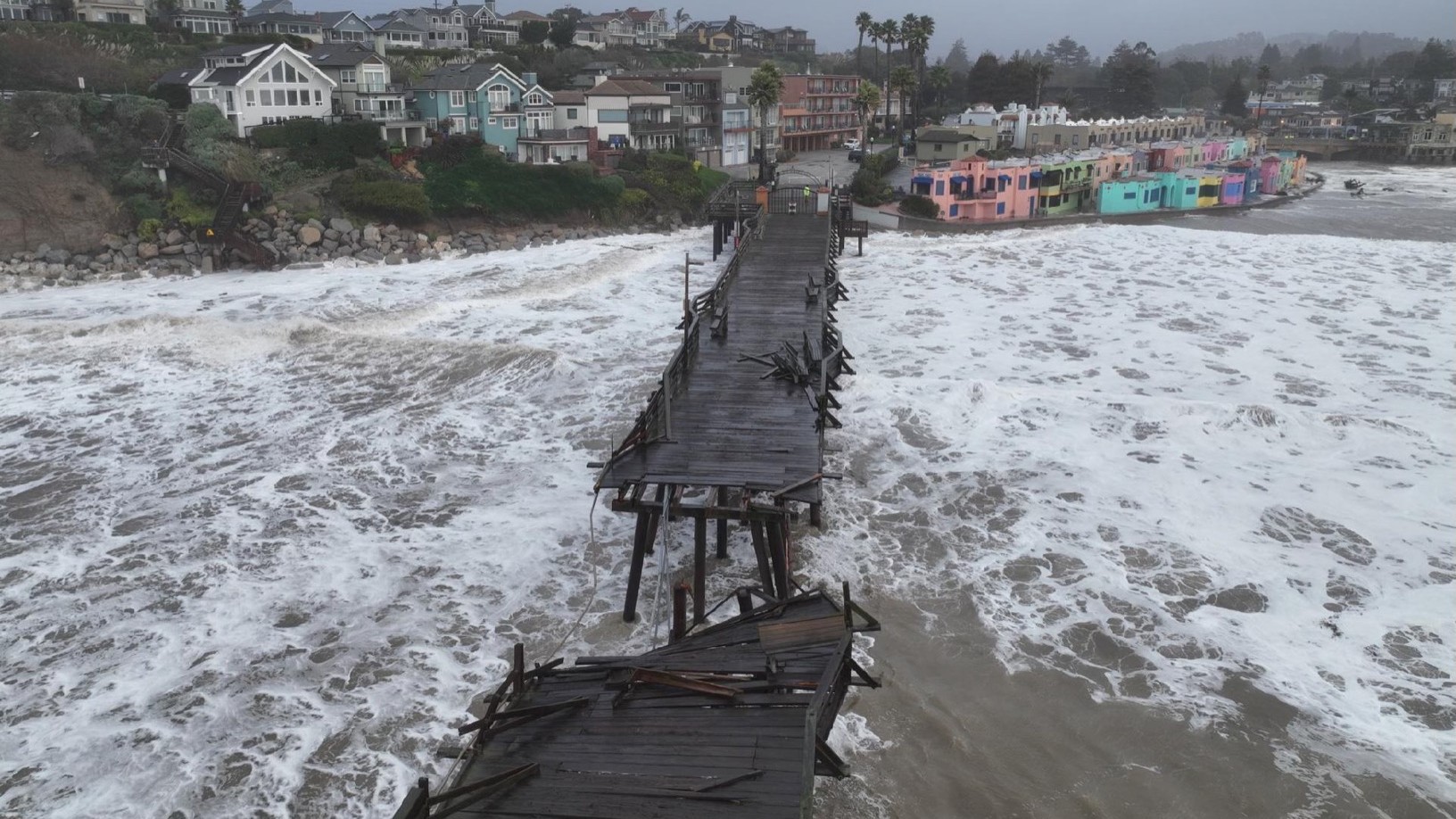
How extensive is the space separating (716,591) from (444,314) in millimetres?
20578

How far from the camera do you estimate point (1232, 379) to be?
84.4 feet

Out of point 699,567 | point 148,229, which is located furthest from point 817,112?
point 699,567

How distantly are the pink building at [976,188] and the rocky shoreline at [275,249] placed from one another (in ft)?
75.0

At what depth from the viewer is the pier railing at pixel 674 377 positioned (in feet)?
48.3

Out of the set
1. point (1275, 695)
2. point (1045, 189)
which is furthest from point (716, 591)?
point (1045, 189)

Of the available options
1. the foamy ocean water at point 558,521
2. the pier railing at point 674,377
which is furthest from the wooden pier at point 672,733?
the pier railing at point 674,377

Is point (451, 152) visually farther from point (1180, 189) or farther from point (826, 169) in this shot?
point (1180, 189)

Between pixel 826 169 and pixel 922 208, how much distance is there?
12.9 m

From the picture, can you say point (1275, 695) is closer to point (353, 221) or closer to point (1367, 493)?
point (1367, 493)

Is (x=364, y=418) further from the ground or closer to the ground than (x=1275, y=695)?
further from the ground

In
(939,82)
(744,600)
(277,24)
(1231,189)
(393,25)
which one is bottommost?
(744,600)

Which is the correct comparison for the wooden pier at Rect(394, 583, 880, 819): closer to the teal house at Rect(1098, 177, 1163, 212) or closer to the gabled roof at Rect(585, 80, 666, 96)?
the gabled roof at Rect(585, 80, 666, 96)

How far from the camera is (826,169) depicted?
6756cm

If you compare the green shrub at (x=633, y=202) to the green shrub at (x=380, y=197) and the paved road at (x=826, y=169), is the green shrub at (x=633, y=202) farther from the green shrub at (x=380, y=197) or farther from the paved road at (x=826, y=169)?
the paved road at (x=826, y=169)
